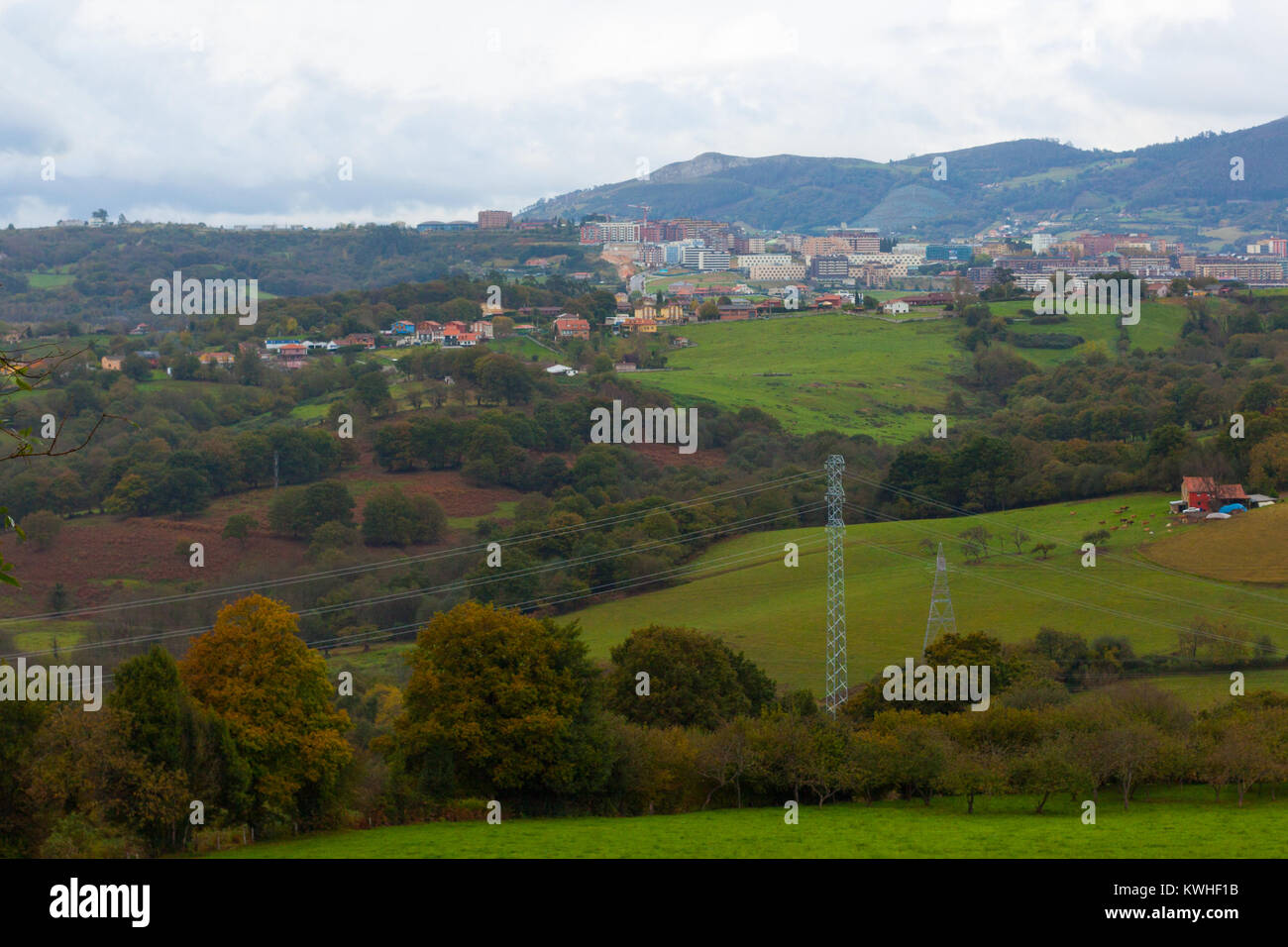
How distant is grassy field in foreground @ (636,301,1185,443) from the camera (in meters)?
92.4

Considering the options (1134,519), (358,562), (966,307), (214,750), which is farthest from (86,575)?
(966,307)

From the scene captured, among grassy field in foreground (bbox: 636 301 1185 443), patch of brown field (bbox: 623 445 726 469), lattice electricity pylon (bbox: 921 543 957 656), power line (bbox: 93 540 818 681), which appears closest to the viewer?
lattice electricity pylon (bbox: 921 543 957 656)

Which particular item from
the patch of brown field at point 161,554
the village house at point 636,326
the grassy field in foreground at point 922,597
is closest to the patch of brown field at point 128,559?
the patch of brown field at point 161,554

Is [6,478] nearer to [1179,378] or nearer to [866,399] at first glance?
[866,399]

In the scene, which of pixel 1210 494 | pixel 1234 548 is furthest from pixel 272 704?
pixel 1210 494

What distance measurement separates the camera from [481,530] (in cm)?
6756

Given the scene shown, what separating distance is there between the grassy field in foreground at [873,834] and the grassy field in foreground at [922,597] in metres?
15.1

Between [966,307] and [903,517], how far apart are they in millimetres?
60308

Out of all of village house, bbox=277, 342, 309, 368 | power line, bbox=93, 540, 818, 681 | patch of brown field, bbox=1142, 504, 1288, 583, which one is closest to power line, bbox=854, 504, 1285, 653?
patch of brown field, bbox=1142, 504, 1288, 583

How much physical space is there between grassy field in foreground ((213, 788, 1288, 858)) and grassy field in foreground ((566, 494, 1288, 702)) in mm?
15050

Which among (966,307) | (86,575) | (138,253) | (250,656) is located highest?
(138,253)

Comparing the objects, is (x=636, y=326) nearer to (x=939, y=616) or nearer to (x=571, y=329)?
(x=571, y=329)

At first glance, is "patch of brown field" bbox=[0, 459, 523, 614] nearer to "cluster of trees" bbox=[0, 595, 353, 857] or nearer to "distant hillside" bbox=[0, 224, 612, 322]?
"cluster of trees" bbox=[0, 595, 353, 857]

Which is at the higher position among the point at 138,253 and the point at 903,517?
the point at 138,253
